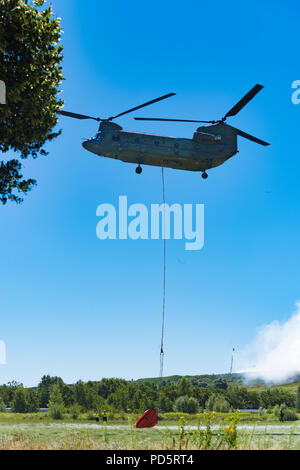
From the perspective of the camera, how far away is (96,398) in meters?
48.0

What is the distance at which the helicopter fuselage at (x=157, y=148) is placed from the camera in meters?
35.2

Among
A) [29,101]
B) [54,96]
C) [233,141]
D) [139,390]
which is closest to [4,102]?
[29,101]

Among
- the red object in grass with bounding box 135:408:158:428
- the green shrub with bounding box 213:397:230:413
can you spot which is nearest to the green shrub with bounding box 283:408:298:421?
the green shrub with bounding box 213:397:230:413

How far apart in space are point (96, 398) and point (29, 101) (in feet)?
112

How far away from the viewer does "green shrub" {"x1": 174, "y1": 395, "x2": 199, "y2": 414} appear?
3834cm

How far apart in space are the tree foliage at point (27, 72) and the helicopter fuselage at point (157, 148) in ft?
31.2

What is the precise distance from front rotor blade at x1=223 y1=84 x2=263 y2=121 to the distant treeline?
2487 cm

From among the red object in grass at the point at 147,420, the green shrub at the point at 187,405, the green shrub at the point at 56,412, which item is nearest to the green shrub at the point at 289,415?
the green shrub at the point at 187,405

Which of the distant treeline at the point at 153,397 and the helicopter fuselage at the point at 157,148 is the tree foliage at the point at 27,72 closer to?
the helicopter fuselage at the point at 157,148

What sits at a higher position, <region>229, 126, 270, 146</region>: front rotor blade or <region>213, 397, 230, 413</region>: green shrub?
<region>229, 126, 270, 146</region>: front rotor blade

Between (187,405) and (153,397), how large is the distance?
7.55 meters

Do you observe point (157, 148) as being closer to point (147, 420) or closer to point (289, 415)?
point (289, 415)

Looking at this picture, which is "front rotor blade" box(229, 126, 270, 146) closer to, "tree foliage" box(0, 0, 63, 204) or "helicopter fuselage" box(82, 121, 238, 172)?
"helicopter fuselage" box(82, 121, 238, 172)
